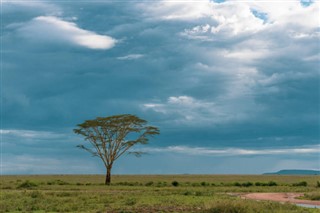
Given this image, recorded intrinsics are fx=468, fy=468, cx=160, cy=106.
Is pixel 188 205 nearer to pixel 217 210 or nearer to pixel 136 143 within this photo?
pixel 217 210

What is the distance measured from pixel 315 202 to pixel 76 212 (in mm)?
21355

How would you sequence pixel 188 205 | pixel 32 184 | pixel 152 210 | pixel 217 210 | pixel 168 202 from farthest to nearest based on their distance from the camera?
pixel 32 184 < pixel 168 202 < pixel 188 205 < pixel 152 210 < pixel 217 210

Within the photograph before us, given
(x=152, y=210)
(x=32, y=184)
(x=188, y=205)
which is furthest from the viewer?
(x=32, y=184)

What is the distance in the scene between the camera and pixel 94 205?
3666 cm

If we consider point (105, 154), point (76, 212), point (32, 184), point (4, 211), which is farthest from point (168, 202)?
point (105, 154)

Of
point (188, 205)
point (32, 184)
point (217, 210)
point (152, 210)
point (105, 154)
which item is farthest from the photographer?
point (105, 154)

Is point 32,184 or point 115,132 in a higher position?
point 115,132

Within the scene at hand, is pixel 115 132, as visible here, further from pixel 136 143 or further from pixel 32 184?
pixel 32 184

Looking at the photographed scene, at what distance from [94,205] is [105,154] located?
47.5 meters

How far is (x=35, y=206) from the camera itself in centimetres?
3681

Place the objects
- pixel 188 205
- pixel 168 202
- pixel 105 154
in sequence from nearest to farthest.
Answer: pixel 188 205
pixel 168 202
pixel 105 154

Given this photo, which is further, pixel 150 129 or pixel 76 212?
pixel 150 129

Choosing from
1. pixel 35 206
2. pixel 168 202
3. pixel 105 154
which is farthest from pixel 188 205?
pixel 105 154

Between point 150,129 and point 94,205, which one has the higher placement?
point 150,129
